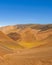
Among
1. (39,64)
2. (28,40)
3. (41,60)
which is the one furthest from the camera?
(28,40)

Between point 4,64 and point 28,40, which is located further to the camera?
point 28,40

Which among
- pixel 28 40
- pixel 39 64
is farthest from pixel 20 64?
pixel 28 40

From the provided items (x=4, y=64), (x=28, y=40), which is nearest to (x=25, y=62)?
(x=4, y=64)

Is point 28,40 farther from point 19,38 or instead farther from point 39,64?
point 39,64

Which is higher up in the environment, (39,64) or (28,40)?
(28,40)

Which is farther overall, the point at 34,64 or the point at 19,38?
the point at 19,38

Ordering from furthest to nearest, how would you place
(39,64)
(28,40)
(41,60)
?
(28,40)
(41,60)
(39,64)

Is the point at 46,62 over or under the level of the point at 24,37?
under

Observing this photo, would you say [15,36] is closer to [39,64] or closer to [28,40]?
[28,40]
